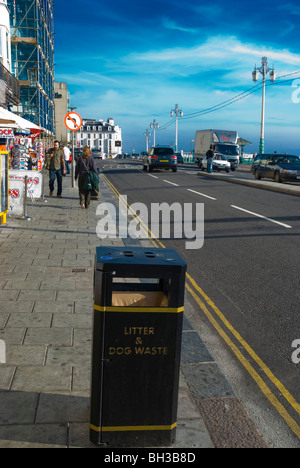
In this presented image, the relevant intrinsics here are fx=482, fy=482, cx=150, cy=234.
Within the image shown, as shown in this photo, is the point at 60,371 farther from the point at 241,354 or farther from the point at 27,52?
the point at 27,52

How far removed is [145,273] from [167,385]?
0.70 metres

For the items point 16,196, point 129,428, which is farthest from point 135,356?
point 16,196

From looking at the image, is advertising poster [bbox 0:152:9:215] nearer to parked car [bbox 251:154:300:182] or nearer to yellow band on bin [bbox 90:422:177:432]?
yellow band on bin [bbox 90:422:177:432]

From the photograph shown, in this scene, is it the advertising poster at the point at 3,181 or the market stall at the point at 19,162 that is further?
the market stall at the point at 19,162

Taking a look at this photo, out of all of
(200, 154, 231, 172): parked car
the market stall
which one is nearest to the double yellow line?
the market stall

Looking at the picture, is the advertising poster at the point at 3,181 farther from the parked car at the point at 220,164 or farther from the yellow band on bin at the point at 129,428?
the parked car at the point at 220,164

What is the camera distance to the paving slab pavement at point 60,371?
9.96ft

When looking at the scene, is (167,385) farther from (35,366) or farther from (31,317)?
(31,317)

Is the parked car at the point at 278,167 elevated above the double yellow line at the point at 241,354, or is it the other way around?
the parked car at the point at 278,167

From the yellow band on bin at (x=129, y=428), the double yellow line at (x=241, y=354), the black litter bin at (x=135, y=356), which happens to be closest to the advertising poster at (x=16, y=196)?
the double yellow line at (x=241, y=354)

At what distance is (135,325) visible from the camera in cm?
277

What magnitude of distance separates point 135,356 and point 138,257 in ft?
1.90
